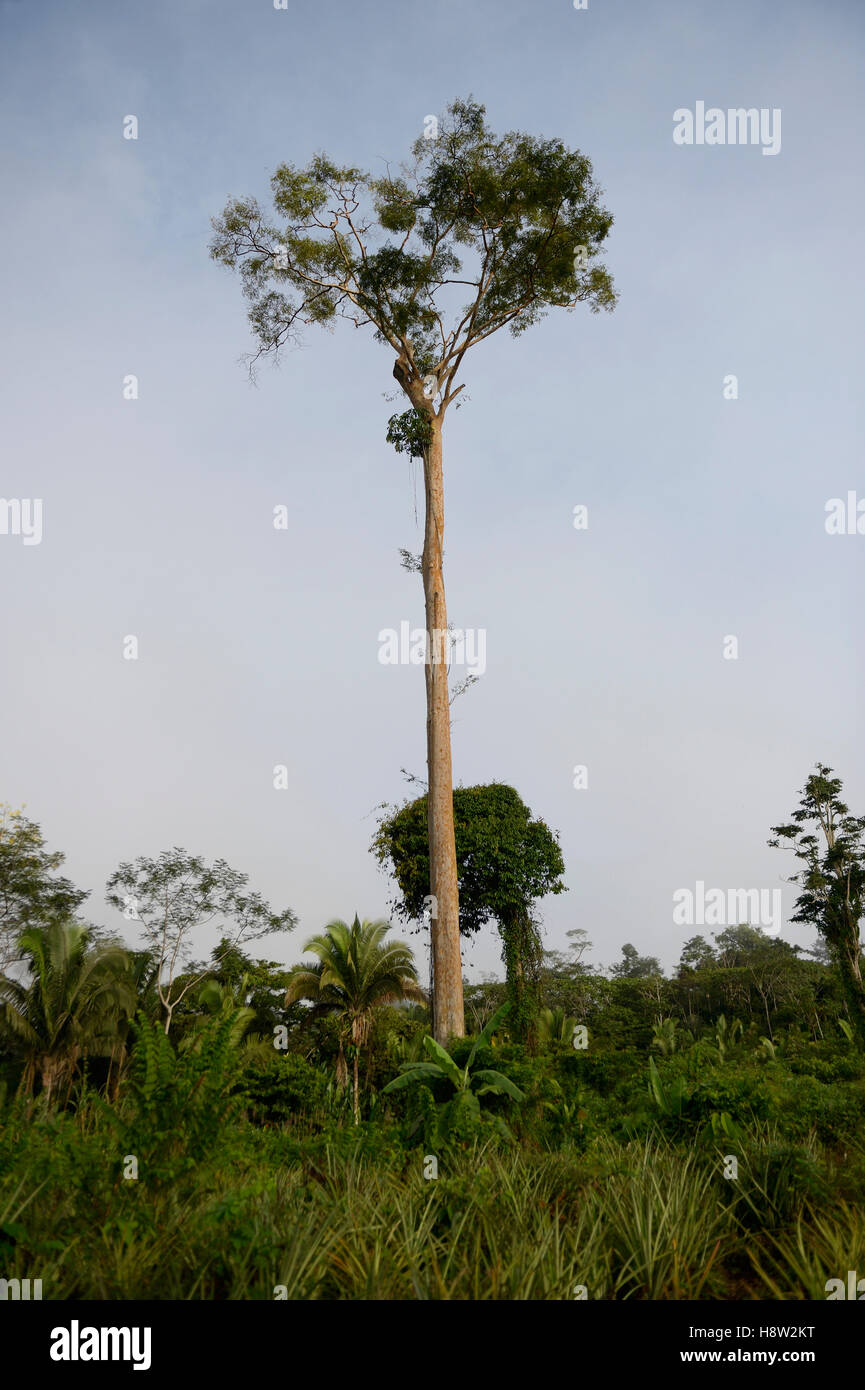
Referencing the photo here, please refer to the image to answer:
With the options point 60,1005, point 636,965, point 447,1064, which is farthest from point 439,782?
point 636,965

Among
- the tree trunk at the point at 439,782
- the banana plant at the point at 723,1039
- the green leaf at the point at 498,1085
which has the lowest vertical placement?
the banana plant at the point at 723,1039

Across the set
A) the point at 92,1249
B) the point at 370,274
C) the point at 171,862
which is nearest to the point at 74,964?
the point at 171,862

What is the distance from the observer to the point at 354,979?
69.2 feet

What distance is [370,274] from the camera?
554 inches

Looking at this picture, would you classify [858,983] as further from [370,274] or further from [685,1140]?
[370,274]

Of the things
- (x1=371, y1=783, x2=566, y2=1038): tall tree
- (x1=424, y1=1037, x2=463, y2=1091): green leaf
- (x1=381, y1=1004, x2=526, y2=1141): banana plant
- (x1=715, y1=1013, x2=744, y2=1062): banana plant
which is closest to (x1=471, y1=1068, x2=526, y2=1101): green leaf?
(x1=381, y1=1004, x2=526, y2=1141): banana plant

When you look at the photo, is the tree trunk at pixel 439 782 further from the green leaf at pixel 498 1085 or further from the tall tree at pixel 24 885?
the tall tree at pixel 24 885

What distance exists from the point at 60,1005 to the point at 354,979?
7.93m

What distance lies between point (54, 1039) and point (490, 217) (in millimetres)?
22490

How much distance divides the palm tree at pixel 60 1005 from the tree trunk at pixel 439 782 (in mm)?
14481

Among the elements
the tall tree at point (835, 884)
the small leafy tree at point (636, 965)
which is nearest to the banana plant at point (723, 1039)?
the tall tree at point (835, 884)

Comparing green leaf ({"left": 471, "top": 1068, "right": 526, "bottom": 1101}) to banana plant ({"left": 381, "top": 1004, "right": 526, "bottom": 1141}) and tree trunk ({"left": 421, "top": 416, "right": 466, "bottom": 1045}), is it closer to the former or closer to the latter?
banana plant ({"left": 381, "top": 1004, "right": 526, "bottom": 1141})

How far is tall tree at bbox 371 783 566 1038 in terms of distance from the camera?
18062mm

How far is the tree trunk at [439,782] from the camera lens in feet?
32.1
